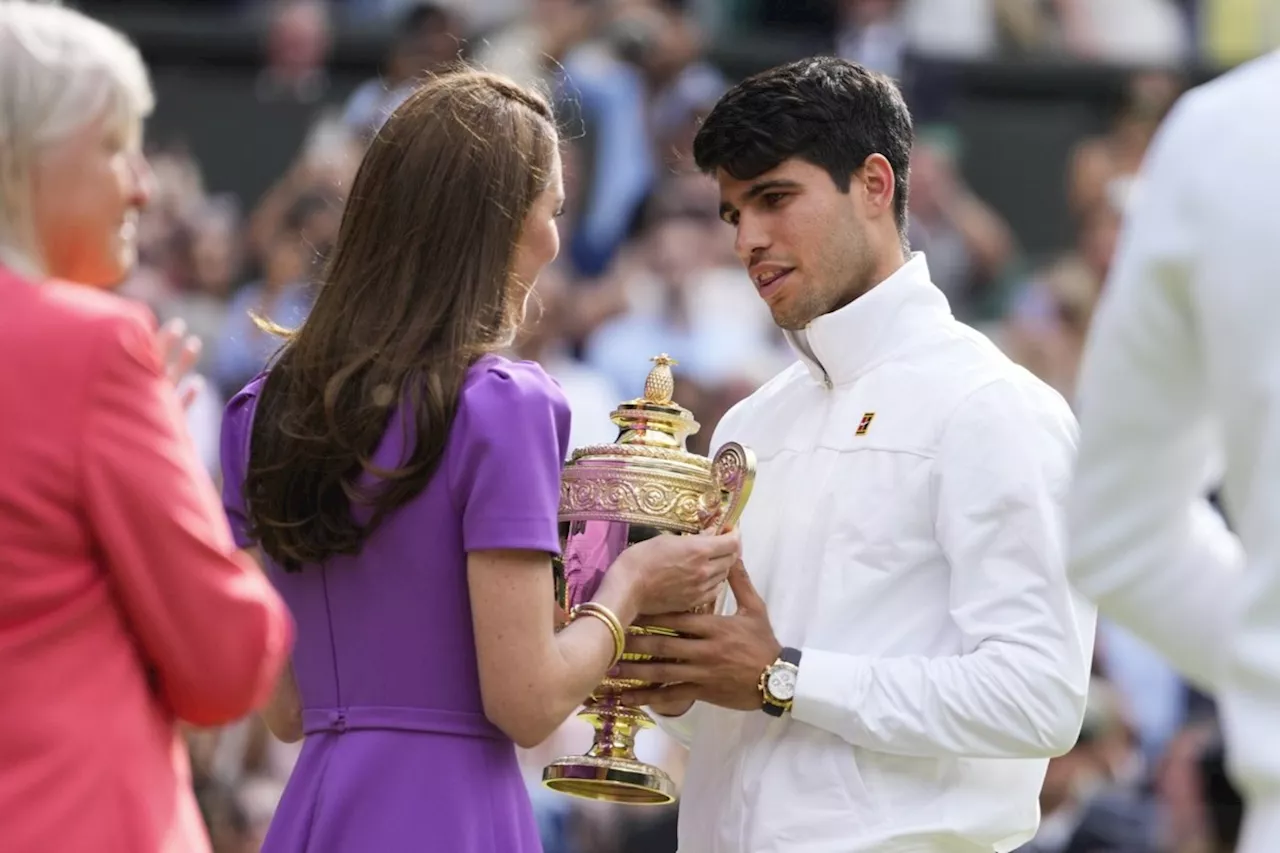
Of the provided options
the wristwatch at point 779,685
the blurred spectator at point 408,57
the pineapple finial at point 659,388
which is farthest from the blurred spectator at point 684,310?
the wristwatch at point 779,685

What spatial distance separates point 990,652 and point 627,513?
63 centimetres

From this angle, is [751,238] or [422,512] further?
[751,238]

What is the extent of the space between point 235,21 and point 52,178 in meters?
8.96

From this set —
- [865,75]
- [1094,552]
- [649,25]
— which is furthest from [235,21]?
[1094,552]

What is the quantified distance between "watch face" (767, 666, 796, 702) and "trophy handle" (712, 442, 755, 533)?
26 centimetres

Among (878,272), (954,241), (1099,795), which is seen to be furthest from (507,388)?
(954,241)

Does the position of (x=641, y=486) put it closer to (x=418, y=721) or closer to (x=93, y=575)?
(x=418, y=721)

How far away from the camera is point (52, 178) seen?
278cm

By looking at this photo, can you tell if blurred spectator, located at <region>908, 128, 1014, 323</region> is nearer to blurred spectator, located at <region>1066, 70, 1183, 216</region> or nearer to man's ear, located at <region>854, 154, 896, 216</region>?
blurred spectator, located at <region>1066, 70, 1183, 216</region>

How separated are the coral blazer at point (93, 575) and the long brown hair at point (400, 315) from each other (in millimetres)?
565

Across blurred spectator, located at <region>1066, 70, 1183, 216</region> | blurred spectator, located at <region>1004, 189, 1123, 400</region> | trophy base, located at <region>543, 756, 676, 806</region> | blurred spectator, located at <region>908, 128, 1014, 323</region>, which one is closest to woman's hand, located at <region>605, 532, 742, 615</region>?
trophy base, located at <region>543, 756, 676, 806</region>

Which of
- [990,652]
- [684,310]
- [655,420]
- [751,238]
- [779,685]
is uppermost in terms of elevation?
[751,238]

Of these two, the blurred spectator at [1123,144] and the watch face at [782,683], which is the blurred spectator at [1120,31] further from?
the watch face at [782,683]

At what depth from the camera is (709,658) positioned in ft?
12.4
